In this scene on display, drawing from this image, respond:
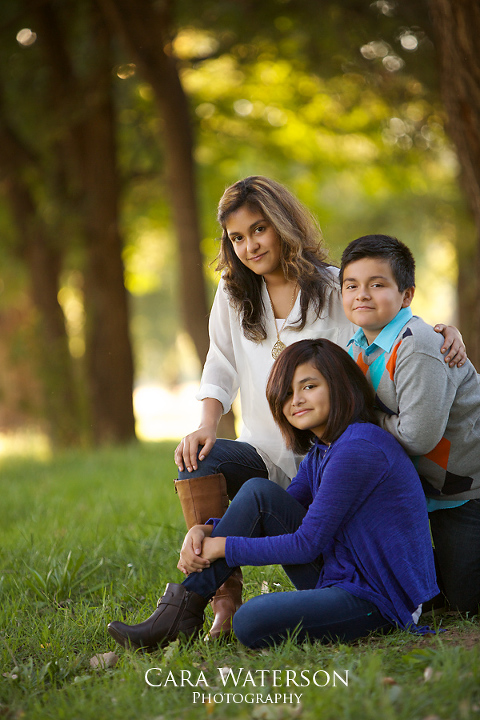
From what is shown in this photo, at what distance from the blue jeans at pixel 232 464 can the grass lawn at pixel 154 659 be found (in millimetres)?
533

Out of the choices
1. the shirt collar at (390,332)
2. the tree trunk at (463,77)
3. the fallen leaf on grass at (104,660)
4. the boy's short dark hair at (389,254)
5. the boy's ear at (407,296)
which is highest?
the tree trunk at (463,77)

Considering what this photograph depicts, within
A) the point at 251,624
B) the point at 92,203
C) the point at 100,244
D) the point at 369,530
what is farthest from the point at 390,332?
the point at 92,203

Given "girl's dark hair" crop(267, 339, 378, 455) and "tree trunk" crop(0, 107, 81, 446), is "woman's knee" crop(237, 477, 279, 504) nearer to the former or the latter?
"girl's dark hair" crop(267, 339, 378, 455)

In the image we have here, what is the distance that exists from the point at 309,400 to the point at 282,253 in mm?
880

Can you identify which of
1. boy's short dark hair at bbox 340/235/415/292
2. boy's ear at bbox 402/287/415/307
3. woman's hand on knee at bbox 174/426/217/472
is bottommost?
woman's hand on knee at bbox 174/426/217/472

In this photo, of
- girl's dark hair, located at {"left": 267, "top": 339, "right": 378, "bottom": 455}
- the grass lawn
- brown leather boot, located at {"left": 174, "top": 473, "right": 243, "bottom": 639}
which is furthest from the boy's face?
the grass lawn

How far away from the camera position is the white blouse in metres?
3.12

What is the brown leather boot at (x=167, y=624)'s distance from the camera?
8.27ft

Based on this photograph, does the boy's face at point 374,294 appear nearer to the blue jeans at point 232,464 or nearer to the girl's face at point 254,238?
the girl's face at point 254,238

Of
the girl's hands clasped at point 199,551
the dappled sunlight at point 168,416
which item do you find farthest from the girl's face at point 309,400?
the dappled sunlight at point 168,416

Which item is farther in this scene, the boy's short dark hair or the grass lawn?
the boy's short dark hair

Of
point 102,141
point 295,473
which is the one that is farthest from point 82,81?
point 295,473

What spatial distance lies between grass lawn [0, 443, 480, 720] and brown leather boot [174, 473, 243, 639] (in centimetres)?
24

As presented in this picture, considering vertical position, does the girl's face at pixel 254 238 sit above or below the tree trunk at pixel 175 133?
below
